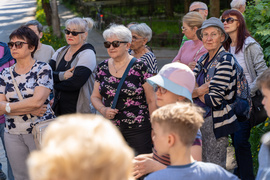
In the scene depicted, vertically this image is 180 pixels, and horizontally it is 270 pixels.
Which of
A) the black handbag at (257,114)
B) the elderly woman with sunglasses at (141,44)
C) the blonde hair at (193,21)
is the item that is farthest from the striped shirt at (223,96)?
the elderly woman with sunglasses at (141,44)

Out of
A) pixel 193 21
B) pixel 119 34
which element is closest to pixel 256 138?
pixel 193 21

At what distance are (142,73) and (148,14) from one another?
23.7m

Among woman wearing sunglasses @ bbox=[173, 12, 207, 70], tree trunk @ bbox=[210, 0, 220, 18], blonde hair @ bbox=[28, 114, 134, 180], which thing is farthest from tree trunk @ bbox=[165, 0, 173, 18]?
blonde hair @ bbox=[28, 114, 134, 180]

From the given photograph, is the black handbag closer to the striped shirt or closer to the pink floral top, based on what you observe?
the striped shirt

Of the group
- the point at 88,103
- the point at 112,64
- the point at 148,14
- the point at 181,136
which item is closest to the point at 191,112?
the point at 181,136

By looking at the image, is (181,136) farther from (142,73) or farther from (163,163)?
(142,73)

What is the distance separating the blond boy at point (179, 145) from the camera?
229cm

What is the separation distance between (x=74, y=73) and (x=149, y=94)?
1036mm

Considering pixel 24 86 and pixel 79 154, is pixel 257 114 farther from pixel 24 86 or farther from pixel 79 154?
pixel 79 154

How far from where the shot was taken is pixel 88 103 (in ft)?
15.3

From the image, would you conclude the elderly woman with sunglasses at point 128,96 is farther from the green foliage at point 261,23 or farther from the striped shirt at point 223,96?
the green foliage at point 261,23

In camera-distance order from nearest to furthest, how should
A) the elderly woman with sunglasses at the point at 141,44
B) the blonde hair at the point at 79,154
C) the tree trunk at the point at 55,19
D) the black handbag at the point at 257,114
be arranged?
the blonde hair at the point at 79,154 < the black handbag at the point at 257,114 < the elderly woman with sunglasses at the point at 141,44 < the tree trunk at the point at 55,19

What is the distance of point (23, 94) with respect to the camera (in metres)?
4.04

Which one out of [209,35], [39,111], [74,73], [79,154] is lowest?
[39,111]
